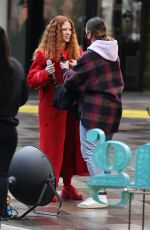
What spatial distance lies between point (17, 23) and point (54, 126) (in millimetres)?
13415

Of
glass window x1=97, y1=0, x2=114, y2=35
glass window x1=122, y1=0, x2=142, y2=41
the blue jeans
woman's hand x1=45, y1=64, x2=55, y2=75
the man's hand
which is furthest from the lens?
glass window x1=122, y1=0, x2=142, y2=41

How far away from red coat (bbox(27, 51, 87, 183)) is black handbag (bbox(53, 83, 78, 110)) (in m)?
0.23

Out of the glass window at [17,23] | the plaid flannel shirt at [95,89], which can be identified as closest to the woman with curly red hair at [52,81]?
A: the plaid flannel shirt at [95,89]

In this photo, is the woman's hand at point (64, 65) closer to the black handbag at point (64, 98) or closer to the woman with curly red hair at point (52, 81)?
the woman with curly red hair at point (52, 81)

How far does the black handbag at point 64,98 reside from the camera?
322 inches

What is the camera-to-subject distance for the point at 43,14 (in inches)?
863

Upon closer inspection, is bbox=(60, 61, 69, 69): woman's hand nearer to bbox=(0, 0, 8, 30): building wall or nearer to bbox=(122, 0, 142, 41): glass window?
bbox=(0, 0, 8, 30): building wall

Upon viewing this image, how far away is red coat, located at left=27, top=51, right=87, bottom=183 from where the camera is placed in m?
8.51

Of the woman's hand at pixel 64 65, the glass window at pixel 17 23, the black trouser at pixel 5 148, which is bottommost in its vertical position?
the glass window at pixel 17 23

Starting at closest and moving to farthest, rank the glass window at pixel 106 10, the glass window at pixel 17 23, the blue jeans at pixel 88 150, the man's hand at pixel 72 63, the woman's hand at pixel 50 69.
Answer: the blue jeans at pixel 88 150, the woman's hand at pixel 50 69, the man's hand at pixel 72 63, the glass window at pixel 17 23, the glass window at pixel 106 10

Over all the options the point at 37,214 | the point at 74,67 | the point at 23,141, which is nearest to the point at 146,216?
the point at 37,214

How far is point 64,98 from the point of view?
8.16 m

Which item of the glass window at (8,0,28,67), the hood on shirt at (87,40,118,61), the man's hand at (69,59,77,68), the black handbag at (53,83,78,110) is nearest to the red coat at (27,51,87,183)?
the man's hand at (69,59,77,68)

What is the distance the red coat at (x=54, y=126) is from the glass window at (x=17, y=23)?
1311cm
